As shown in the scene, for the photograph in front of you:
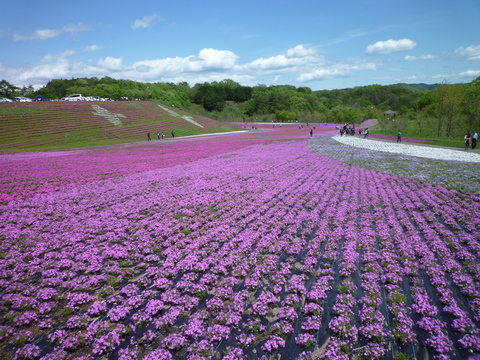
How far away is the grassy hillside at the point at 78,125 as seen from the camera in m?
47.2

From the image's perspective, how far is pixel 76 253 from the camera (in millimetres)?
9562

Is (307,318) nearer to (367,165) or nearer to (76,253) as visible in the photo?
(76,253)

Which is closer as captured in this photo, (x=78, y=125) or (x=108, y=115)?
(x=78, y=125)

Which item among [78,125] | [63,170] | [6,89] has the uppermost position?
[6,89]

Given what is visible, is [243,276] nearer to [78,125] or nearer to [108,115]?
[78,125]

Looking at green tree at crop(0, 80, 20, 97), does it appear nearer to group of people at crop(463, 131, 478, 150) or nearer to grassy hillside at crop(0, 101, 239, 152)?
grassy hillside at crop(0, 101, 239, 152)

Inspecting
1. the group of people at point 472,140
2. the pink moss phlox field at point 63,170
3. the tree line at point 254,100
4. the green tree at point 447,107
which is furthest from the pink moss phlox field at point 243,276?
the tree line at point 254,100

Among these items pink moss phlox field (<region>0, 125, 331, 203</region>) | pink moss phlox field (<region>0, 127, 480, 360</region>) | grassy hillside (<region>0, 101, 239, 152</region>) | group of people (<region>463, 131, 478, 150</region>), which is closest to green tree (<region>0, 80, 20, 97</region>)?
grassy hillside (<region>0, 101, 239, 152</region>)

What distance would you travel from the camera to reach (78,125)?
56.9 meters

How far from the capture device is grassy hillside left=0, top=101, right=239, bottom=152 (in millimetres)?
47250

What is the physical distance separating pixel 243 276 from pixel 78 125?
62001 millimetres

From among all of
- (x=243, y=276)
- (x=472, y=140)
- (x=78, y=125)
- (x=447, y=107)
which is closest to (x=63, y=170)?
(x=243, y=276)

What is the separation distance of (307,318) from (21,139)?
57923 mm

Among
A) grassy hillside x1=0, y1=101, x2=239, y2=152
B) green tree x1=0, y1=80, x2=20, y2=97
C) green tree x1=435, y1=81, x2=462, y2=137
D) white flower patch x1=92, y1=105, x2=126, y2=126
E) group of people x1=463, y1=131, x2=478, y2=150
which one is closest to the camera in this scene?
group of people x1=463, y1=131, x2=478, y2=150
